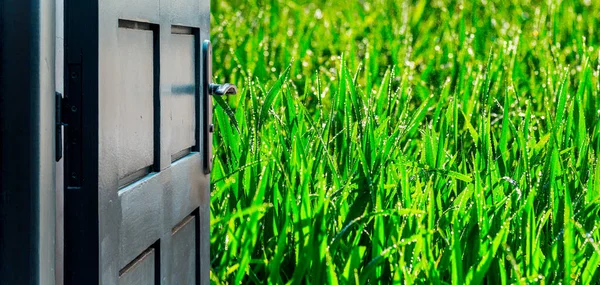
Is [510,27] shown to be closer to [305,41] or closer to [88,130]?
[305,41]

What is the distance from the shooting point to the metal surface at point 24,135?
5.47ft

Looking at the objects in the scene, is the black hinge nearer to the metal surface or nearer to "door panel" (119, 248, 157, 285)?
the metal surface

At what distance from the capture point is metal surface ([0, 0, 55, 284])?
65.6 inches

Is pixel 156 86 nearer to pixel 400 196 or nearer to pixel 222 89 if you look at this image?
pixel 222 89

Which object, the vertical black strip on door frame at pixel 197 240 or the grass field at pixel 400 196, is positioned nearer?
the grass field at pixel 400 196

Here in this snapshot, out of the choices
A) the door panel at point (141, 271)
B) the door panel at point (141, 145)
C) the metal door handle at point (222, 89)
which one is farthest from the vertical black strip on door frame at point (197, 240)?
the door panel at point (141, 271)

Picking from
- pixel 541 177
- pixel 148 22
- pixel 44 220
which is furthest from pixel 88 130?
pixel 541 177

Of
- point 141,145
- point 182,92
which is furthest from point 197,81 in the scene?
point 141,145

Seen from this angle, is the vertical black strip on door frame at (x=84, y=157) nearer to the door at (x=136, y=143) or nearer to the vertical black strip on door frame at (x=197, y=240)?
the door at (x=136, y=143)

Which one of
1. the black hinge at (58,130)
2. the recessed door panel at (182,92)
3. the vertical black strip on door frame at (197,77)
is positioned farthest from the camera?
the vertical black strip on door frame at (197,77)

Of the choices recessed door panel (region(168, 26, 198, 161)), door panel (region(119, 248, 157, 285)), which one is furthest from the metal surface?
recessed door panel (region(168, 26, 198, 161))

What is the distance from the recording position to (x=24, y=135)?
1.67 m

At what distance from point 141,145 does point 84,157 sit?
0.33 meters

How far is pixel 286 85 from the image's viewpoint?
3582 millimetres
